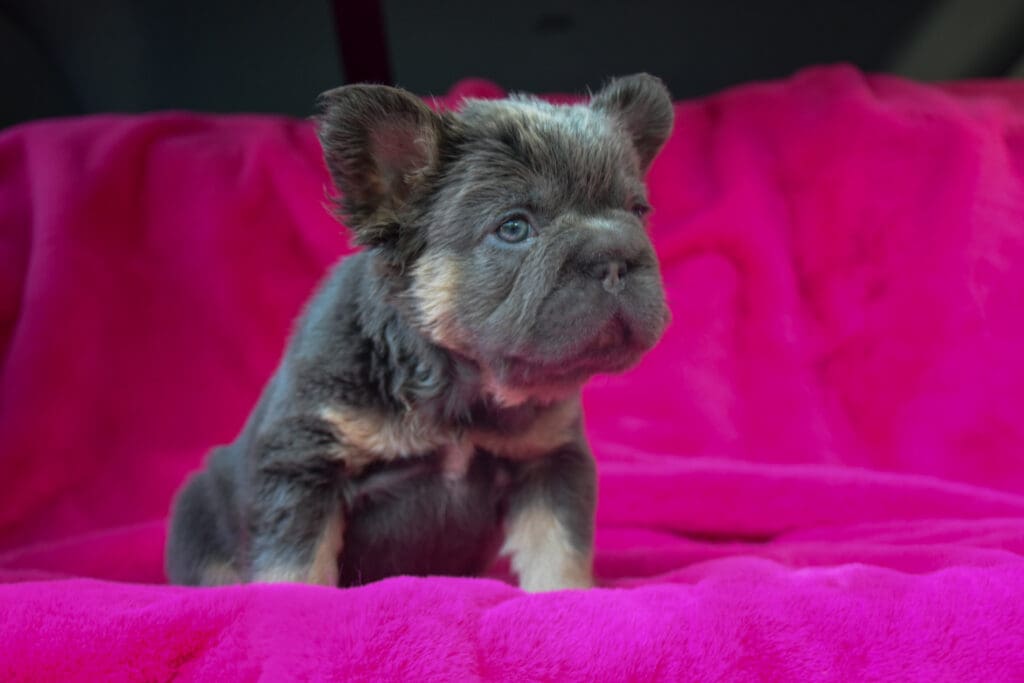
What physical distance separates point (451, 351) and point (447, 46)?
2.63 m

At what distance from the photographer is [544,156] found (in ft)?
7.86

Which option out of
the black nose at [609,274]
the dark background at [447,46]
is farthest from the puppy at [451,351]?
the dark background at [447,46]

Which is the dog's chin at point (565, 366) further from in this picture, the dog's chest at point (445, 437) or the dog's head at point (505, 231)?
the dog's chest at point (445, 437)

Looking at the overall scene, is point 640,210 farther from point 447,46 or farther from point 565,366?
point 447,46

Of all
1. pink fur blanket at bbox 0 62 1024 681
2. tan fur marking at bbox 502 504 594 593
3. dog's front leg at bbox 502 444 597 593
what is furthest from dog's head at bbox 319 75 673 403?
pink fur blanket at bbox 0 62 1024 681

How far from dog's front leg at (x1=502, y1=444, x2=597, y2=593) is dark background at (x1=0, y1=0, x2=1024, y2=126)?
7.78 ft

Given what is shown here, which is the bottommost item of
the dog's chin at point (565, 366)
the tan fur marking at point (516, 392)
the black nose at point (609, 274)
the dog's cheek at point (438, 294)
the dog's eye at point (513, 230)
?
the tan fur marking at point (516, 392)

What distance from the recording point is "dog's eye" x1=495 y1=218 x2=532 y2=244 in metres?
2.37

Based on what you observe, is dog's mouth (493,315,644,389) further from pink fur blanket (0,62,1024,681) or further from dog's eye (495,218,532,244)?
pink fur blanket (0,62,1024,681)

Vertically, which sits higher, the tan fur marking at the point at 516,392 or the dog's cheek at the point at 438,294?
the dog's cheek at the point at 438,294

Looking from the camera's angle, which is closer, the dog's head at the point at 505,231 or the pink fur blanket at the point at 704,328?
the dog's head at the point at 505,231

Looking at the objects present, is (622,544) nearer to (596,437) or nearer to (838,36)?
(596,437)

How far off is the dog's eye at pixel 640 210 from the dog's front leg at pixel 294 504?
1125 mm

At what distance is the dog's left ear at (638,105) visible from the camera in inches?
112
